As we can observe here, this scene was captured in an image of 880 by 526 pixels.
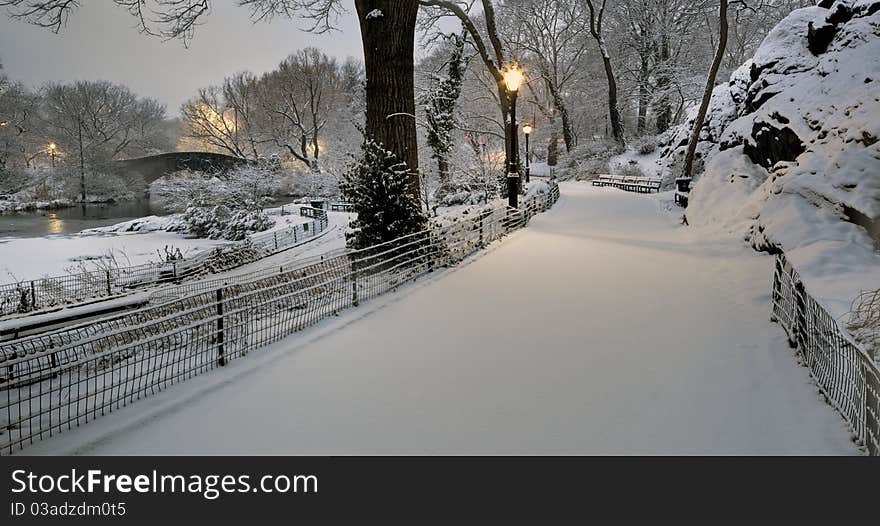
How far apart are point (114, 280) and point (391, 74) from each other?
9427 mm

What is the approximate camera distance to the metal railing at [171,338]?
3.88 m

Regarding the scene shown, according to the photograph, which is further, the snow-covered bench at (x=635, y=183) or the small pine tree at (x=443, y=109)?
the small pine tree at (x=443, y=109)

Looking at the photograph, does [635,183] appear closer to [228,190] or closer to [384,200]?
Answer: [384,200]

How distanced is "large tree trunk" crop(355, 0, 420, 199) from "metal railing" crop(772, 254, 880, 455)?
6876mm

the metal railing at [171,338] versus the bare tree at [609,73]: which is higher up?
the bare tree at [609,73]

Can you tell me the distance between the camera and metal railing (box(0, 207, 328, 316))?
36.6 feet

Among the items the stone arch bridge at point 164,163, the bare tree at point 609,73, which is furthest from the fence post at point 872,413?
the stone arch bridge at point 164,163

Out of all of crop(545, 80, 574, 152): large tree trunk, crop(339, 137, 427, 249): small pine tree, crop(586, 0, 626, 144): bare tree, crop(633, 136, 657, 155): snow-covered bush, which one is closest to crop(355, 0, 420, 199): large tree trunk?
crop(339, 137, 427, 249): small pine tree

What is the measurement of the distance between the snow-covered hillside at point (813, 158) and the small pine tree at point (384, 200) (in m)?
6.55

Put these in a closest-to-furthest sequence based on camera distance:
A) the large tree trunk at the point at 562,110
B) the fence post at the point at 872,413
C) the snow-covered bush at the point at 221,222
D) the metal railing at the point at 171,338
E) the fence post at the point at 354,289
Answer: the fence post at the point at 872,413 → the metal railing at the point at 171,338 → the fence post at the point at 354,289 → the snow-covered bush at the point at 221,222 → the large tree trunk at the point at 562,110

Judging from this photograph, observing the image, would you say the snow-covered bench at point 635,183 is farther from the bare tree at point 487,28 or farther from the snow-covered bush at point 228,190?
the snow-covered bush at point 228,190
